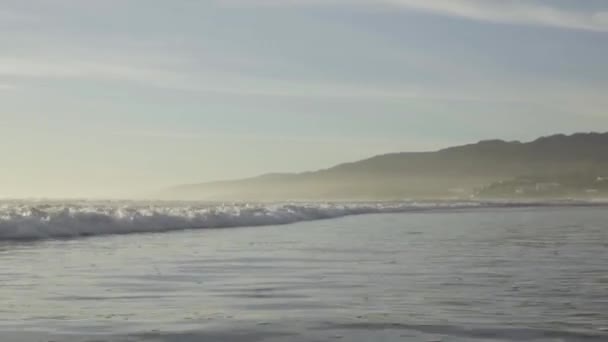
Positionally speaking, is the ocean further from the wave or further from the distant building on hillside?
the distant building on hillside

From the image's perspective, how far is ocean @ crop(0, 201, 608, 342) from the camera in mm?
8062

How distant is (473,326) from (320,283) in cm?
379

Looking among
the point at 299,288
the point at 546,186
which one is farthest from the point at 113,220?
the point at 546,186

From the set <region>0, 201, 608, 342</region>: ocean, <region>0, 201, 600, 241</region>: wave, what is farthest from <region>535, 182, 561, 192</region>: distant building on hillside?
<region>0, 201, 608, 342</region>: ocean

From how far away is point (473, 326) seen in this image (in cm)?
820

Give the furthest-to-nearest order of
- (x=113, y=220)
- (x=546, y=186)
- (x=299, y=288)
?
(x=546, y=186) → (x=113, y=220) → (x=299, y=288)

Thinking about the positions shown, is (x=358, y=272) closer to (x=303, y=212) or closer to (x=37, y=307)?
(x=37, y=307)

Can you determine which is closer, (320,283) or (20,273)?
(320,283)

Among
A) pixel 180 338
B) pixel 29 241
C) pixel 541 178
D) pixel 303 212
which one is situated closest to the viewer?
pixel 180 338

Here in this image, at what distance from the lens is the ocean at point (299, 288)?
8.06m

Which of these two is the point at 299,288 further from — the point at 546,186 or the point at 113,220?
the point at 546,186

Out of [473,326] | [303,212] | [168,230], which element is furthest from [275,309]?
[303,212]

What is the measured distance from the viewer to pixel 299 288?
440 inches

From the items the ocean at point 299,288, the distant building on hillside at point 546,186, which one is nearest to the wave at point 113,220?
the ocean at point 299,288
